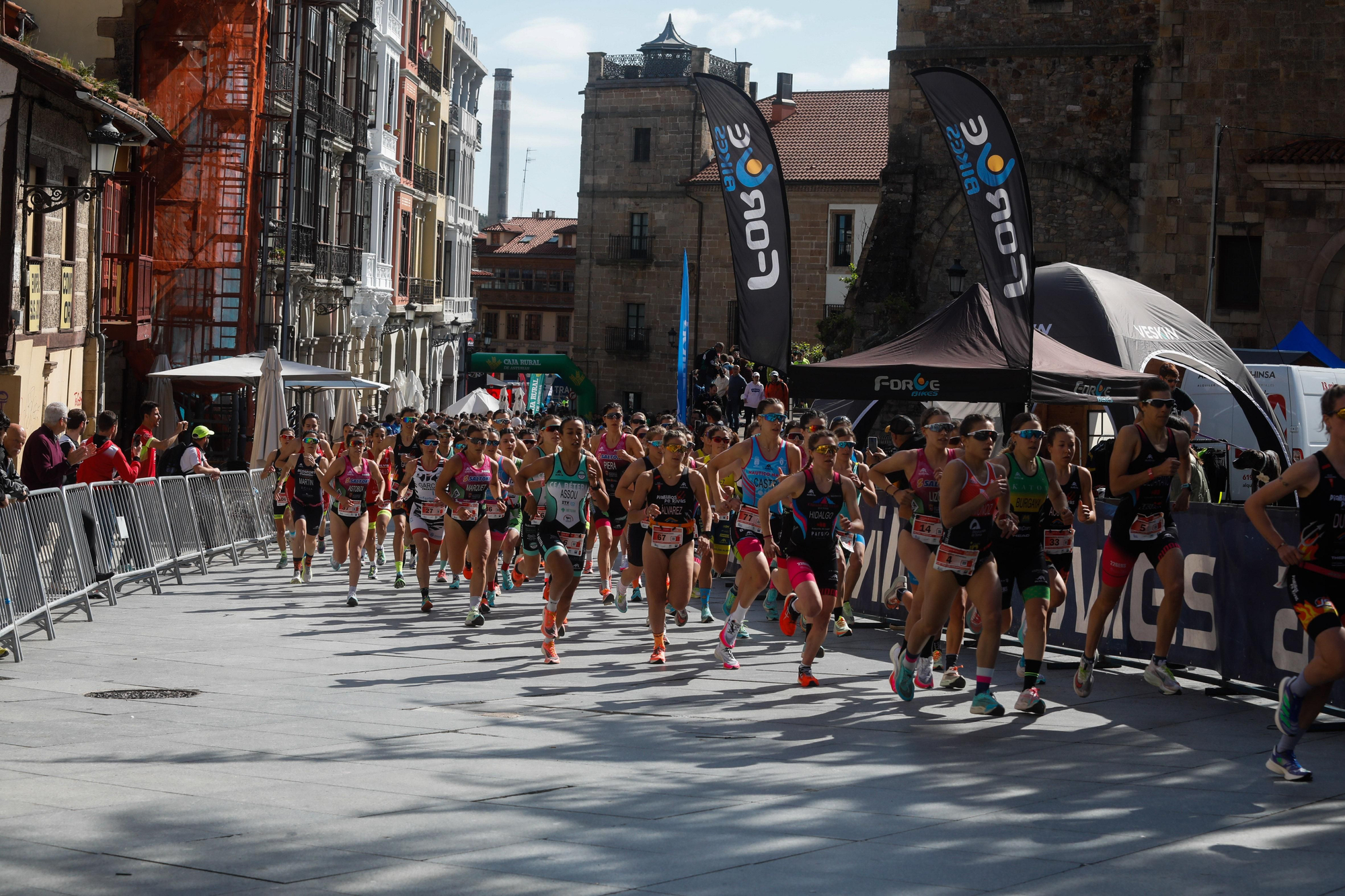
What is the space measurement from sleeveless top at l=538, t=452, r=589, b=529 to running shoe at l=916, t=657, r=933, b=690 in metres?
3.13

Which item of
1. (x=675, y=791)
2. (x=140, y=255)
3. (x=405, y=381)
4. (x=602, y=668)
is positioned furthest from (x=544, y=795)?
(x=405, y=381)

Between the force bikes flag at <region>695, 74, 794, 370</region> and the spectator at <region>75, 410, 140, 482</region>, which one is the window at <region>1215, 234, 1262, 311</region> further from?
the spectator at <region>75, 410, 140, 482</region>

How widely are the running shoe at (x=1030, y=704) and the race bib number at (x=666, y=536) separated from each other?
3239 millimetres

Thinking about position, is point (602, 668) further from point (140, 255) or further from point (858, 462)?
point (140, 255)

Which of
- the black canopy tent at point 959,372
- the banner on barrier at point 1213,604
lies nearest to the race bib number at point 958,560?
the banner on barrier at point 1213,604

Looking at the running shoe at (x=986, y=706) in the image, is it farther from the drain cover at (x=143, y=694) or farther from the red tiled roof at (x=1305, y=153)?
the red tiled roof at (x=1305, y=153)

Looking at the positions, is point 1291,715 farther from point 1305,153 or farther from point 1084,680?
point 1305,153

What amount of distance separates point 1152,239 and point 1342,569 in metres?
22.4

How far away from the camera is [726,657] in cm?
1154

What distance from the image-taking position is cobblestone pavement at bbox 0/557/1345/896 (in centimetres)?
572

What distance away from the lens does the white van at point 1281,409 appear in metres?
20.9

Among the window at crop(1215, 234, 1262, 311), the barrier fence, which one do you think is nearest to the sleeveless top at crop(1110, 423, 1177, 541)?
the barrier fence

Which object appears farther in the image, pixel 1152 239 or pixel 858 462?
pixel 1152 239

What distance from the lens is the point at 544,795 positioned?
23.3 ft
